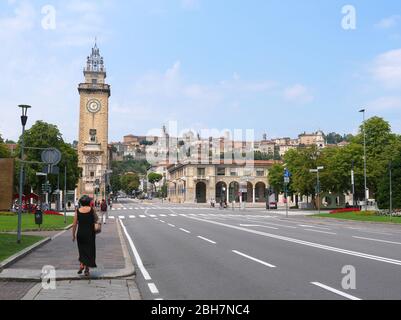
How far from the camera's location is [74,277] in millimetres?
10938

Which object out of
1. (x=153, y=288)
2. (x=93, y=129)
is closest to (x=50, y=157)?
(x=153, y=288)

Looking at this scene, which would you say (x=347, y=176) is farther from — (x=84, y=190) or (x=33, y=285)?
(x=84, y=190)

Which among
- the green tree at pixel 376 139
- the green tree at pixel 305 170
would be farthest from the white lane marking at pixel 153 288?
the green tree at pixel 376 139

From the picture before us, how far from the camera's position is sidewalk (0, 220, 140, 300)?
30.2 ft

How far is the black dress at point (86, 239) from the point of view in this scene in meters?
11.0

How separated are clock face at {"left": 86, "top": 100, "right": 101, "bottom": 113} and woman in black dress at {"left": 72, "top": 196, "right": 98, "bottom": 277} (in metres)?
124

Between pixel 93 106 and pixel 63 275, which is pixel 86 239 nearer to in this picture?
pixel 63 275

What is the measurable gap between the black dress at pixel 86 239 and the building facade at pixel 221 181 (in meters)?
113

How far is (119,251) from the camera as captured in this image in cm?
1698

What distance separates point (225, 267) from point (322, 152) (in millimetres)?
64448

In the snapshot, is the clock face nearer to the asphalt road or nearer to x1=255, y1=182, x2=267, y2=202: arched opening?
x1=255, y1=182, x2=267, y2=202: arched opening

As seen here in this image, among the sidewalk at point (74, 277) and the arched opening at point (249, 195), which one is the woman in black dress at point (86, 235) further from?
the arched opening at point (249, 195)

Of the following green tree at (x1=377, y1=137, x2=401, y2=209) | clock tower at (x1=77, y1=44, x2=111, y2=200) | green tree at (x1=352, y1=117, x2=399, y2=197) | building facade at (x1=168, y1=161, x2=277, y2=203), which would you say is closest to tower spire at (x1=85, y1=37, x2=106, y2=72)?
clock tower at (x1=77, y1=44, x2=111, y2=200)

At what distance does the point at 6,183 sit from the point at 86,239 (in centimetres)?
662
